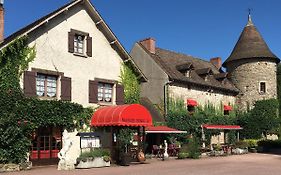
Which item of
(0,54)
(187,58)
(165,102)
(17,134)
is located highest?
(187,58)

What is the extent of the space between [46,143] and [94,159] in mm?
3222

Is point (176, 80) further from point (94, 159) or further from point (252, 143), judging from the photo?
point (94, 159)

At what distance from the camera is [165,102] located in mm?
31391

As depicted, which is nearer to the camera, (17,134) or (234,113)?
(17,134)

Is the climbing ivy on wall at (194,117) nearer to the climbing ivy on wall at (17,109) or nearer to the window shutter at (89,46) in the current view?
the window shutter at (89,46)

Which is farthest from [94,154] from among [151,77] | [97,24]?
[151,77]

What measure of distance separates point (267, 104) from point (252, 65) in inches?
171

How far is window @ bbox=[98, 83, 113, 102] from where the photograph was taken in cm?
2433

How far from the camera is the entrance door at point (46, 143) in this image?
20.8 meters

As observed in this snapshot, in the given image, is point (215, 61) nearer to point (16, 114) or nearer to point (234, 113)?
point (234, 113)

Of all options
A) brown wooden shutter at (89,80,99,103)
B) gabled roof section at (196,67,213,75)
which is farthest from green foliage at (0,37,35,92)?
gabled roof section at (196,67,213,75)

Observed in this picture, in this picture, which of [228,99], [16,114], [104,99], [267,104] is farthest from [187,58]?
[16,114]

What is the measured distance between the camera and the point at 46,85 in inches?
848

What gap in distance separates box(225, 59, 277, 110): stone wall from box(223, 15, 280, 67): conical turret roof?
625 millimetres
